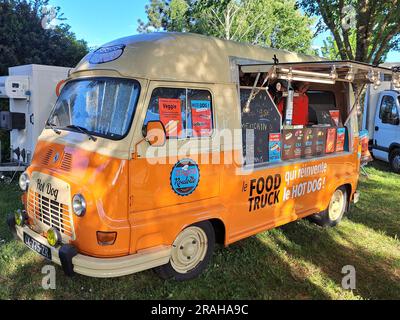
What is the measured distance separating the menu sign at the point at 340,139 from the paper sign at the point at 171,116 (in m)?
3.29

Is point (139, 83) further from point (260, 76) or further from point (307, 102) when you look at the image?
point (307, 102)

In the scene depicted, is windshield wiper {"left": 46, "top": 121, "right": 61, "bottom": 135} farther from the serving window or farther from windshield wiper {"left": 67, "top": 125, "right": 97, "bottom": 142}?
the serving window

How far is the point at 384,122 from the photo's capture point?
11125 mm

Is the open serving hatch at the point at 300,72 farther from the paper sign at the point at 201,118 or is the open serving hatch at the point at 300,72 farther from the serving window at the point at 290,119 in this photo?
the paper sign at the point at 201,118

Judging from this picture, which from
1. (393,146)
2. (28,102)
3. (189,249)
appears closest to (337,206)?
(189,249)

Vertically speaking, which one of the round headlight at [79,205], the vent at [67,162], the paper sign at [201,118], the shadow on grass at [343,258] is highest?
the paper sign at [201,118]

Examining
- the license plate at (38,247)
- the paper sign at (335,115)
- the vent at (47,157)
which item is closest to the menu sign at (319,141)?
the paper sign at (335,115)

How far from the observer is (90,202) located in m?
3.41

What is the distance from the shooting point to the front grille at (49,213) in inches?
142

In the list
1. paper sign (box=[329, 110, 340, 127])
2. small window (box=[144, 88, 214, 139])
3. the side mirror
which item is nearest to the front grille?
the side mirror

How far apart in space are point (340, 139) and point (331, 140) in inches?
12.0

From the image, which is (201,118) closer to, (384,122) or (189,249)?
(189,249)

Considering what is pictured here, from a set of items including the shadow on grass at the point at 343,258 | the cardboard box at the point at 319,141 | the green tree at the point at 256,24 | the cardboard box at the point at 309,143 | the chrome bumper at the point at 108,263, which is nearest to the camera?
the chrome bumper at the point at 108,263
